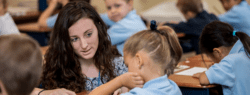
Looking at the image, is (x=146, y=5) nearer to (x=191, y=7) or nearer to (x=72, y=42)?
(x=191, y=7)

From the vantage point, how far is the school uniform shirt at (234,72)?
183 cm

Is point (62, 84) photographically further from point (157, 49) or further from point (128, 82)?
point (157, 49)

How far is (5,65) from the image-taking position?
0.89 m

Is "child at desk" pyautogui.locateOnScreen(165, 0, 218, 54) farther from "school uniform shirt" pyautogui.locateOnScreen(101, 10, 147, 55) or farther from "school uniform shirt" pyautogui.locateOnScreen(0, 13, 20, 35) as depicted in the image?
"school uniform shirt" pyautogui.locateOnScreen(0, 13, 20, 35)

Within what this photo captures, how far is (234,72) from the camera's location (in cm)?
183

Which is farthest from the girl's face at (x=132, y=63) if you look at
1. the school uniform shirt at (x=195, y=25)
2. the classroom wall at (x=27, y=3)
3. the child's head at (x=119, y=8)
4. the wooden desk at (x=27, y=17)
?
the classroom wall at (x=27, y=3)

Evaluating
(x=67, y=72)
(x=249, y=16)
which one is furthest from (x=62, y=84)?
(x=249, y=16)

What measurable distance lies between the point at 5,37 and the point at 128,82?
672 mm

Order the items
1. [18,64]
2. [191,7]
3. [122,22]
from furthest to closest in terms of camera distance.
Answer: [191,7] → [122,22] → [18,64]

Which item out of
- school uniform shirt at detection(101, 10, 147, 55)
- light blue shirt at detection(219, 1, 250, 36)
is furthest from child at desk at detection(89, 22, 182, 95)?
light blue shirt at detection(219, 1, 250, 36)

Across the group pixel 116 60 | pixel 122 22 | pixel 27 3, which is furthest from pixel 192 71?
pixel 27 3

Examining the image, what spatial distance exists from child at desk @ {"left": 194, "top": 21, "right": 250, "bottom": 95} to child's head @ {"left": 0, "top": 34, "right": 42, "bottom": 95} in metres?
1.24

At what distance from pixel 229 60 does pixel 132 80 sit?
0.74m

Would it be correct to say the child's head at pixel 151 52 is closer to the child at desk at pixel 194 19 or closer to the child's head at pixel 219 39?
the child's head at pixel 219 39
